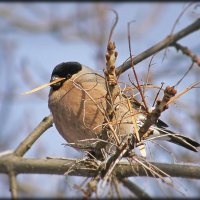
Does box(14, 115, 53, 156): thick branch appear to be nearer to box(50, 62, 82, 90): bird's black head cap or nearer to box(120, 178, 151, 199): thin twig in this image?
box(50, 62, 82, 90): bird's black head cap

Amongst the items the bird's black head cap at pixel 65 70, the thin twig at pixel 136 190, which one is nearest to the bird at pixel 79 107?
the bird's black head cap at pixel 65 70

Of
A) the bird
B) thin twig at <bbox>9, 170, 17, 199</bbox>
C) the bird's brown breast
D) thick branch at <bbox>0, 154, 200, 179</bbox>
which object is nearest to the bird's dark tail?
the bird

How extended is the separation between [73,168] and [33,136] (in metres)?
0.48

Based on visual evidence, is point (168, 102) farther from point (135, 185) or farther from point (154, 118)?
point (135, 185)

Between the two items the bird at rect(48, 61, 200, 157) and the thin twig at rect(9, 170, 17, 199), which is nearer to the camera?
the thin twig at rect(9, 170, 17, 199)

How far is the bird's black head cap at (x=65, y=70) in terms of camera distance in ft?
10.7

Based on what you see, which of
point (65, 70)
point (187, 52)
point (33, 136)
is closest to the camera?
point (187, 52)

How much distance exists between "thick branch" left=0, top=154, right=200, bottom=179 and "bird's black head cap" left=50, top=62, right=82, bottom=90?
2.90 feet

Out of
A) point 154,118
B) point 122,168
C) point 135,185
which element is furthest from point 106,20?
point 154,118

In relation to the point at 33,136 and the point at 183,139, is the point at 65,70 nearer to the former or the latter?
the point at 33,136

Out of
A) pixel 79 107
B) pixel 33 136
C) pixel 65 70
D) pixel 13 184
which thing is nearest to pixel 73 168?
pixel 13 184

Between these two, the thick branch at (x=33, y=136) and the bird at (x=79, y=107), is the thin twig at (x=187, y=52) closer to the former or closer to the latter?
the bird at (x=79, y=107)

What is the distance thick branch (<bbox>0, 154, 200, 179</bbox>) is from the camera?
2175 millimetres

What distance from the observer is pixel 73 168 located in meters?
2.32
